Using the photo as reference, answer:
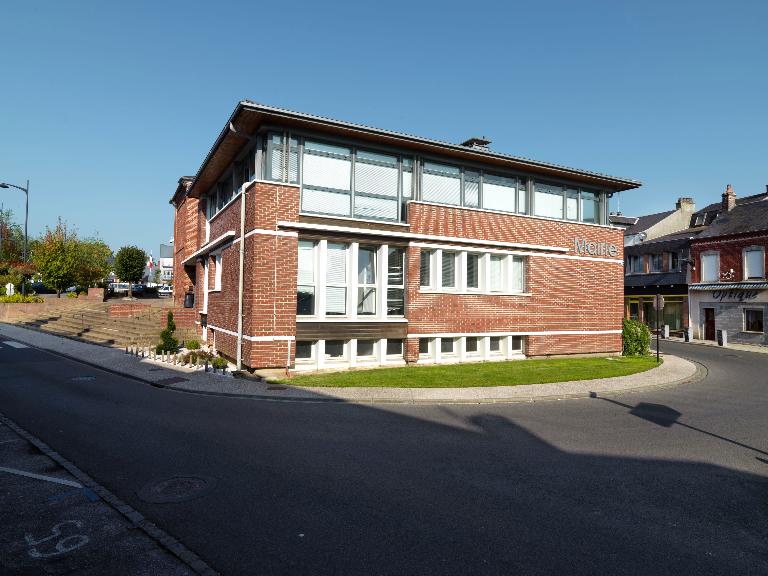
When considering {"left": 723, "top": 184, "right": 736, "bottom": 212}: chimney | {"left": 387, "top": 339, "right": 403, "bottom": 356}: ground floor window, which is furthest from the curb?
{"left": 723, "top": 184, "right": 736, "bottom": 212}: chimney

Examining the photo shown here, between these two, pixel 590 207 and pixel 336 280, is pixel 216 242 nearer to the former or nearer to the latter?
pixel 336 280

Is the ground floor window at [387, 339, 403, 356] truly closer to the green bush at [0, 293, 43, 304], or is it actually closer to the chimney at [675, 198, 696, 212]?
the green bush at [0, 293, 43, 304]

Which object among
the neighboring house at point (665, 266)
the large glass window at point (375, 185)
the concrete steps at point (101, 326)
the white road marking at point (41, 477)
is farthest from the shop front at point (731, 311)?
the white road marking at point (41, 477)

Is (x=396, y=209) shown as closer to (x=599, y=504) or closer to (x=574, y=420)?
(x=574, y=420)

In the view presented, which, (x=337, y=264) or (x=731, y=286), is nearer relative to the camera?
(x=337, y=264)

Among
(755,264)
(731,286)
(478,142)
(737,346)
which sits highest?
(478,142)

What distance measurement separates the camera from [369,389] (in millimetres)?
12938

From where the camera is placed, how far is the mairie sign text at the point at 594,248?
21.2 meters

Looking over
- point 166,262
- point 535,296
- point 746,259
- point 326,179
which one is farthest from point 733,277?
point 166,262

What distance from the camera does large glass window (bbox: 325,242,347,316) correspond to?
15969 mm

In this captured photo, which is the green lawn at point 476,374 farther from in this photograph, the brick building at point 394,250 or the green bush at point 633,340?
the green bush at point 633,340

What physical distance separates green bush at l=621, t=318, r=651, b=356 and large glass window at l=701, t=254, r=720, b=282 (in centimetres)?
1508

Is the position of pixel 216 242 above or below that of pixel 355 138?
below

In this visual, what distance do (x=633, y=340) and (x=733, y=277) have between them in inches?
605
